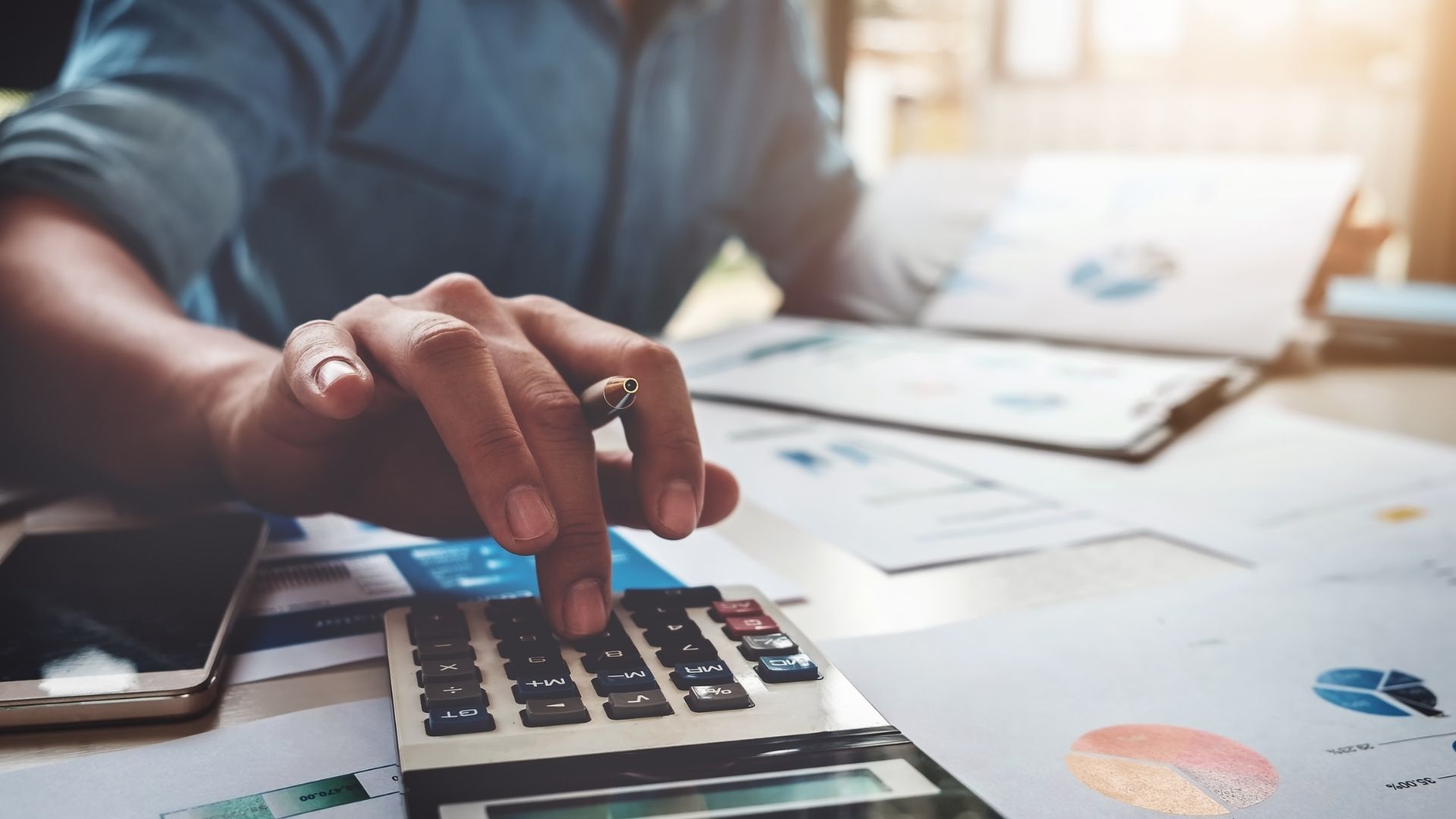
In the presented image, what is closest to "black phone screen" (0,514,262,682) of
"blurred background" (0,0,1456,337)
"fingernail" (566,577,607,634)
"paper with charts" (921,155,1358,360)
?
"fingernail" (566,577,607,634)

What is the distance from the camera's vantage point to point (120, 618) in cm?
34

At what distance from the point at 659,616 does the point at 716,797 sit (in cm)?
11

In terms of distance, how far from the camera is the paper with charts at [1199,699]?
0.93 ft

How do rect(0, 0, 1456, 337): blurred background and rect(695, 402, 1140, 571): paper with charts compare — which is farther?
rect(0, 0, 1456, 337): blurred background

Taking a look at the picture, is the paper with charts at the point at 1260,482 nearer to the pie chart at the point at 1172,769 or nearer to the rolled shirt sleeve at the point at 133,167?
the pie chart at the point at 1172,769

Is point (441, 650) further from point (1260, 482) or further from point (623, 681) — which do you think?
point (1260, 482)

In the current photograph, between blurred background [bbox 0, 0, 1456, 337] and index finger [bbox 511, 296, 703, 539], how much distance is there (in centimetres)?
170

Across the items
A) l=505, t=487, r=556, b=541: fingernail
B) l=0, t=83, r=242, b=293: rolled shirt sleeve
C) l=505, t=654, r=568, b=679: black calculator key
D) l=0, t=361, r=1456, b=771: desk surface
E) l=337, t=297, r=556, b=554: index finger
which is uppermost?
l=0, t=83, r=242, b=293: rolled shirt sleeve

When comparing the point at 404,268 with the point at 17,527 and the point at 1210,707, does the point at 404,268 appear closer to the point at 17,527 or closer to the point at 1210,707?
the point at 17,527

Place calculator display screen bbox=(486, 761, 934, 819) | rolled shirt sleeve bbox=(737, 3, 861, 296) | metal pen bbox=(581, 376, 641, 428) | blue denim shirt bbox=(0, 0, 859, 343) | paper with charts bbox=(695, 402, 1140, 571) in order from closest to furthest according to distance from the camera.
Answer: calculator display screen bbox=(486, 761, 934, 819)
metal pen bbox=(581, 376, 641, 428)
paper with charts bbox=(695, 402, 1140, 571)
blue denim shirt bbox=(0, 0, 859, 343)
rolled shirt sleeve bbox=(737, 3, 861, 296)

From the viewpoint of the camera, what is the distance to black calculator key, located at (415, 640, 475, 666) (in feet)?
1.03

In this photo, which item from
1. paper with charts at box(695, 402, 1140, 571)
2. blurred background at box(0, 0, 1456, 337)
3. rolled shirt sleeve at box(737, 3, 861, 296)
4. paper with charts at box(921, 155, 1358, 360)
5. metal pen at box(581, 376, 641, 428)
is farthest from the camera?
blurred background at box(0, 0, 1456, 337)

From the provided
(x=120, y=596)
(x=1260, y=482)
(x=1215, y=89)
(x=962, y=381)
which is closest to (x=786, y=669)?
(x=120, y=596)

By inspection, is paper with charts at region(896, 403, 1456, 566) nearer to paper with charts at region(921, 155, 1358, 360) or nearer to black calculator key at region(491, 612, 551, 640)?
paper with charts at region(921, 155, 1358, 360)
